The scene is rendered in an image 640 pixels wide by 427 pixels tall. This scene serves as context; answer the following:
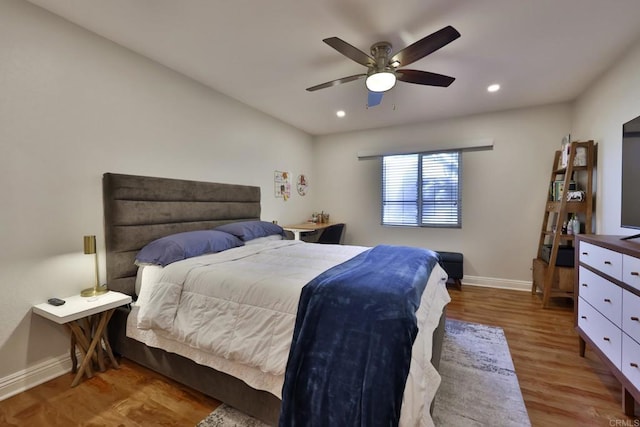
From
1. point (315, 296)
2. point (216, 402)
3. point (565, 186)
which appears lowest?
point (216, 402)

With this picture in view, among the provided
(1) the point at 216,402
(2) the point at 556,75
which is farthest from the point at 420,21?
(1) the point at 216,402

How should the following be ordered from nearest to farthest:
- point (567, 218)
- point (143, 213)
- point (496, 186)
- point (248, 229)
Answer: point (143, 213)
point (248, 229)
point (567, 218)
point (496, 186)

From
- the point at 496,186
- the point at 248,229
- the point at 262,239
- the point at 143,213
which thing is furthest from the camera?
the point at 496,186

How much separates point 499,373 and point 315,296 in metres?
1.62

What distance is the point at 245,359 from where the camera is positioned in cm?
146

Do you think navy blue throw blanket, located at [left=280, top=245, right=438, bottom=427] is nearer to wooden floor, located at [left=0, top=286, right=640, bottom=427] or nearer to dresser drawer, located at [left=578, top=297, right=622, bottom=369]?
wooden floor, located at [left=0, top=286, right=640, bottom=427]

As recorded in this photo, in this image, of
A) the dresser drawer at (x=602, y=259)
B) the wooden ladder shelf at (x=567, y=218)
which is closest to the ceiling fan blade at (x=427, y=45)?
the dresser drawer at (x=602, y=259)

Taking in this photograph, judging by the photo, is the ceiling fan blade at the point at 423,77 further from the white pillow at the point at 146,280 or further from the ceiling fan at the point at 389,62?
the white pillow at the point at 146,280

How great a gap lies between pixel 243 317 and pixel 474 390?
61.9 inches

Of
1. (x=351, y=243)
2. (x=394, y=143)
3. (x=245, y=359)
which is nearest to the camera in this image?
(x=245, y=359)

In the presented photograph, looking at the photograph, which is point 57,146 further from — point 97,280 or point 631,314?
point 631,314

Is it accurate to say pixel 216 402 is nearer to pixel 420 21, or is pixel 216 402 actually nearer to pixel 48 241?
pixel 48 241

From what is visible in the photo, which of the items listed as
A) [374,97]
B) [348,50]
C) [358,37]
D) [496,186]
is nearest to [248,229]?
[374,97]

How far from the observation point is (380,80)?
2.14 meters
